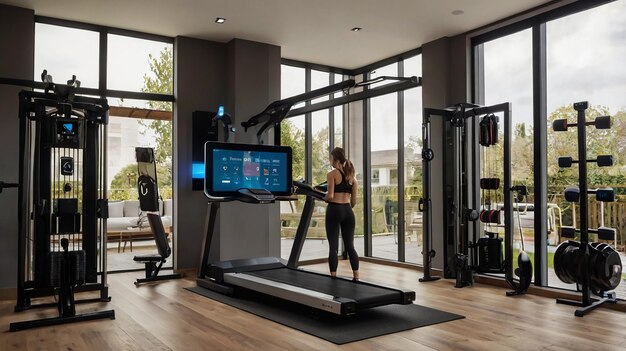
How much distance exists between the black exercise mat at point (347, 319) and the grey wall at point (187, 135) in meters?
1.97

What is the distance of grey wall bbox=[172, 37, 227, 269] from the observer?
22.5 feet

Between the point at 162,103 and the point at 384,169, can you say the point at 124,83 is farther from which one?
the point at 384,169

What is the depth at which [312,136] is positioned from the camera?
822cm

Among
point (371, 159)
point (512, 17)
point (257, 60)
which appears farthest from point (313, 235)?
point (512, 17)

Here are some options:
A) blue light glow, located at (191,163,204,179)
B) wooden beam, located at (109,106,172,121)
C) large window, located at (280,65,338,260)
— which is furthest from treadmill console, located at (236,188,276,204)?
large window, located at (280,65,338,260)

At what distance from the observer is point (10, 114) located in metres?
5.66

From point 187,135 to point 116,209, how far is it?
1.69m

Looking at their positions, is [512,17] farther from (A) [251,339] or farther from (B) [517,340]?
(A) [251,339]

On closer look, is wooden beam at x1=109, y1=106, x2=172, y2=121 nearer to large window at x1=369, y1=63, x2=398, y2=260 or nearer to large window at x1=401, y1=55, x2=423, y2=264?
large window at x1=369, y1=63, x2=398, y2=260

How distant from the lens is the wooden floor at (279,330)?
145 inches

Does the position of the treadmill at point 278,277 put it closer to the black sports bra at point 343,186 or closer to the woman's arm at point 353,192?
the black sports bra at point 343,186

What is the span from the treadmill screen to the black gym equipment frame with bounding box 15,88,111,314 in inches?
42.0

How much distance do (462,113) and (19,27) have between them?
5069mm

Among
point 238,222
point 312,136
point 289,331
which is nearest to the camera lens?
point 289,331
